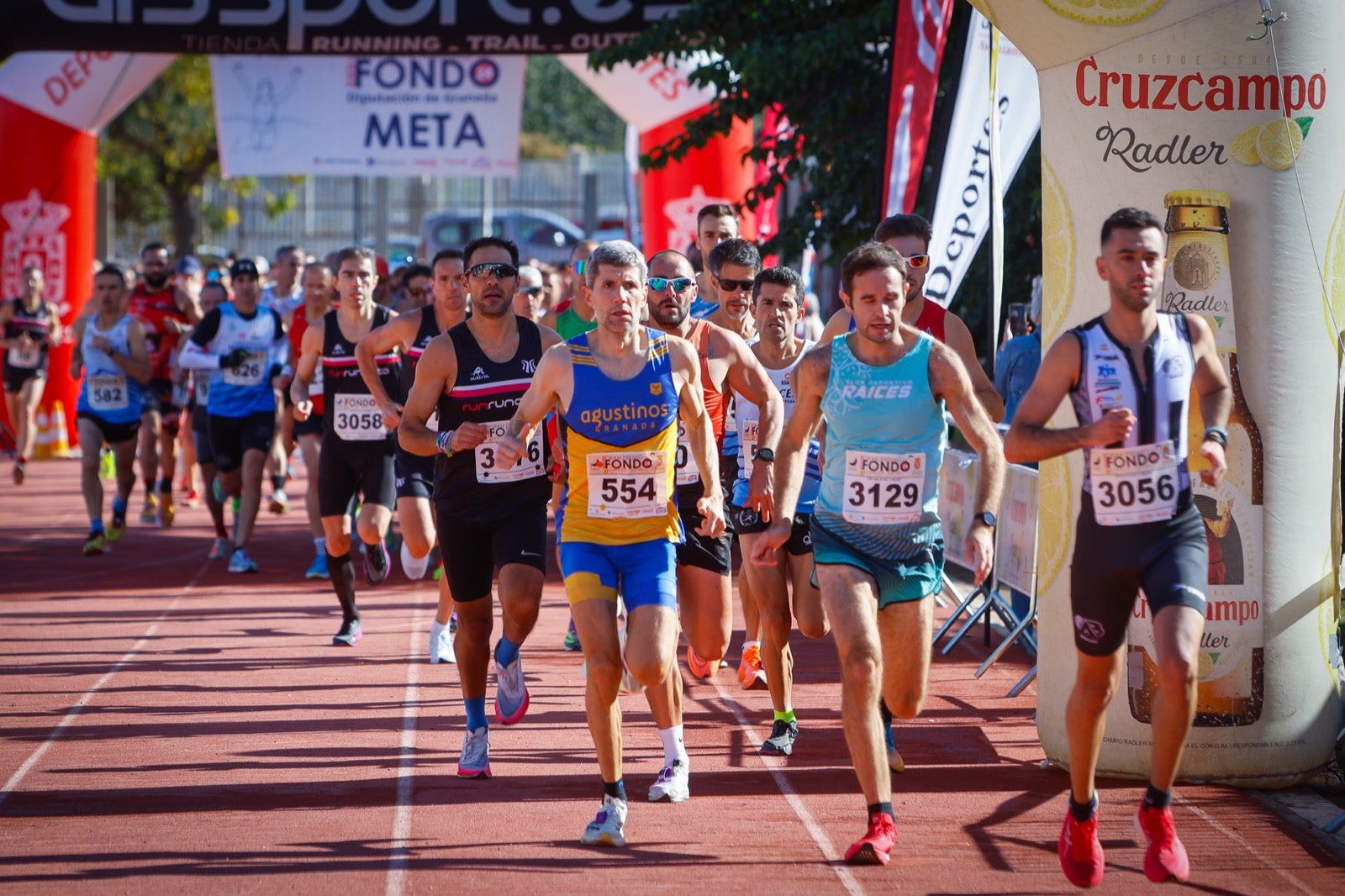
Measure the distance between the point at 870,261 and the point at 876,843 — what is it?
1979 millimetres

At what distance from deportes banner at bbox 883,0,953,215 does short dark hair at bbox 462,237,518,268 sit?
385cm

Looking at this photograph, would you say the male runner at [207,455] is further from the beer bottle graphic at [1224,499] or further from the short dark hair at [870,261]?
the beer bottle graphic at [1224,499]

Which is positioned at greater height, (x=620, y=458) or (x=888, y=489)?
(x=620, y=458)

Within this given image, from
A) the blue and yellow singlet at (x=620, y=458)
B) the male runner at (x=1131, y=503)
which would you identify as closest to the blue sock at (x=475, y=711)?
the blue and yellow singlet at (x=620, y=458)

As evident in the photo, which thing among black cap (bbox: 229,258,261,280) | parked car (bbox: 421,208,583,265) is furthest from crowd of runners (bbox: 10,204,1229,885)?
parked car (bbox: 421,208,583,265)

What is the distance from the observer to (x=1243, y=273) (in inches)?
257

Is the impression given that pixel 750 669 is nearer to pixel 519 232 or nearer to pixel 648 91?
pixel 648 91

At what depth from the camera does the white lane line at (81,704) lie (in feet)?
22.5

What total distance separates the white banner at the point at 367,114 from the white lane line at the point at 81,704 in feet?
30.4

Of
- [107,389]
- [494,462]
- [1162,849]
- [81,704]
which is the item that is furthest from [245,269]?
[1162,849]

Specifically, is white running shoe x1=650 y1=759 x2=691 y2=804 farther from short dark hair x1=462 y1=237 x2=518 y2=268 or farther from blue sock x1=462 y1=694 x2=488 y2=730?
short dark hair x1=462 y1=237 x2=518 y2=268

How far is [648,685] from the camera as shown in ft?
19.8

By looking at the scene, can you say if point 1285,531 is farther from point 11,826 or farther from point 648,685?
point 11,826

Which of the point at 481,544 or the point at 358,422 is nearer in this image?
the point at 481,544
